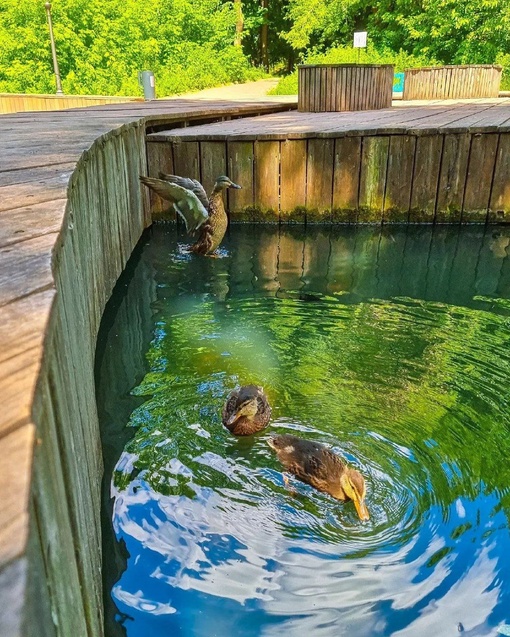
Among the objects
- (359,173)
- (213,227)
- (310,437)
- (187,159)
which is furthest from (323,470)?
(187,159)

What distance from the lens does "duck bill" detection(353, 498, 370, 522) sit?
9.19 feet

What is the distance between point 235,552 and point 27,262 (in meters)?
1.49

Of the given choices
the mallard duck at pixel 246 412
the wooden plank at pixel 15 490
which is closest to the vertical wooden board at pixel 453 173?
the mallard duck at pixel 246 412

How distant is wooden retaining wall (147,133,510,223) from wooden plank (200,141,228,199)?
12 mm

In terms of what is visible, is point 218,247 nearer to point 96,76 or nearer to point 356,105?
point 356,105

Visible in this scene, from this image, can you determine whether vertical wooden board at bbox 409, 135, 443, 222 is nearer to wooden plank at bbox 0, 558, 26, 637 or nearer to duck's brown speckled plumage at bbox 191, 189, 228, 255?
duck's brown speckled plumage at bbox 191, 189, 228, 255

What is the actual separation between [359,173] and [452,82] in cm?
1145

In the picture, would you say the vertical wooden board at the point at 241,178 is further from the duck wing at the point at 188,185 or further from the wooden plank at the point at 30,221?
the wooden plank at the point at 30,221

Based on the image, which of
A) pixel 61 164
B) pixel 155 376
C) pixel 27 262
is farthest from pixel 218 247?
pixel 27 262

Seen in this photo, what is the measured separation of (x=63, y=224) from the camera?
6.99ft

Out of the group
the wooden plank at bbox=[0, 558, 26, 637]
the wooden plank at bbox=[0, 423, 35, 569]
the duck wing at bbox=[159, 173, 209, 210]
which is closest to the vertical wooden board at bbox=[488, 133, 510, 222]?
the duck wing at bbox=[159, 173, 209, 210]

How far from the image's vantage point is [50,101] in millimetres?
17625

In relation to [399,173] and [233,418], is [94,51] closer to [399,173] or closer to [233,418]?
[399,173]

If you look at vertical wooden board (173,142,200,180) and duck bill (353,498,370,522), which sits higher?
vertical wooden board (173,142,200,180)
